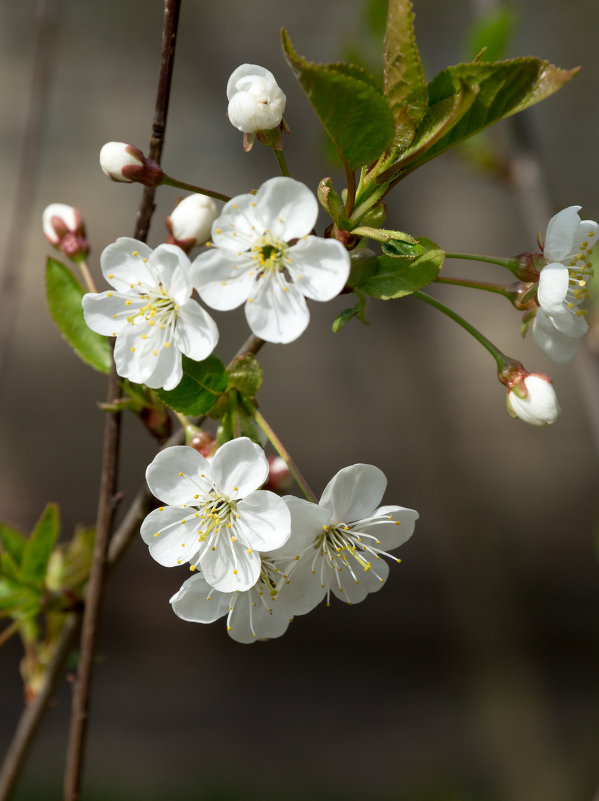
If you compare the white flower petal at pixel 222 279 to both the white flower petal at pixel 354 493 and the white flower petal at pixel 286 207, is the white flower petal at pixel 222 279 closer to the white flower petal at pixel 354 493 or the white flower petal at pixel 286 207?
the white flower petal at pixel 286 207

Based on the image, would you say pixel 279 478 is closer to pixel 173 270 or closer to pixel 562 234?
pixel 173 270

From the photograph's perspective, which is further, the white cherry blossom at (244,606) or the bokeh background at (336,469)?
the bokeh background at (336,469)

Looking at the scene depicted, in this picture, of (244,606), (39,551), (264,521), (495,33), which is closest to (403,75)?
(264,521)

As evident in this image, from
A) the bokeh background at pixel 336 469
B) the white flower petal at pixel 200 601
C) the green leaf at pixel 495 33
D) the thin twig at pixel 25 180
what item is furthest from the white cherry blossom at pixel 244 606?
the bokeh background at pixel 336 469

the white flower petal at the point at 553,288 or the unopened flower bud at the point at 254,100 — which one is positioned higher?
the unopened flower bud at the point at 254,100

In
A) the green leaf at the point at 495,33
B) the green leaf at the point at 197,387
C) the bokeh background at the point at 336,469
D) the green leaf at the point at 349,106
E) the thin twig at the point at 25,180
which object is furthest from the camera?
the bokeh background at the point at 336,469
